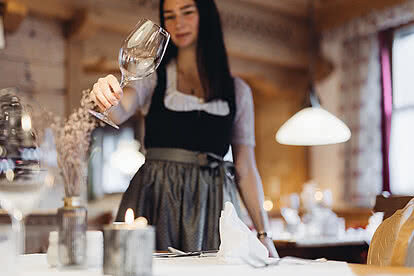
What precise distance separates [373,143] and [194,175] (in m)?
4.07

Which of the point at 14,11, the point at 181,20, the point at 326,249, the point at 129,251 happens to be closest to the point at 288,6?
the point at 14,11

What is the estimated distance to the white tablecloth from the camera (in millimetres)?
929

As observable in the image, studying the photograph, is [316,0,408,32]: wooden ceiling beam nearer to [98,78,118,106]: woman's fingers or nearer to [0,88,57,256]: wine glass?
[98,78,118,106]: woman's fingers

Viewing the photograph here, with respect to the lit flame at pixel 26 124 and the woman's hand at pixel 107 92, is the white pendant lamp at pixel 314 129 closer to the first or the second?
the woman's hand at pixel 107 92

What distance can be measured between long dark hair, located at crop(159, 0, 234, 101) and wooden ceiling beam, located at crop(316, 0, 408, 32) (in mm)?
3523

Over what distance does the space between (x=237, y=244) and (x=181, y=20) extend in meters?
1.00

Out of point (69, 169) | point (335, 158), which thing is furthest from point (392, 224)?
point (335, 158)

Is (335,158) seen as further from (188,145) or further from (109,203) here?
(188,145)

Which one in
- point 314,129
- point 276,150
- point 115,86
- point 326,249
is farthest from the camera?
point 276,150

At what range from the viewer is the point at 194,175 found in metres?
1.82

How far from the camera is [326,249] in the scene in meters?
2.92

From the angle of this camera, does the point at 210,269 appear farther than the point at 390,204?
No

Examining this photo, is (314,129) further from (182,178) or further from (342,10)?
(342,10)

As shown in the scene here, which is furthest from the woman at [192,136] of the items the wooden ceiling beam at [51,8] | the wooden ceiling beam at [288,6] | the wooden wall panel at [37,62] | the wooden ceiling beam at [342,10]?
the wooden ceiling beam at [288,6]
